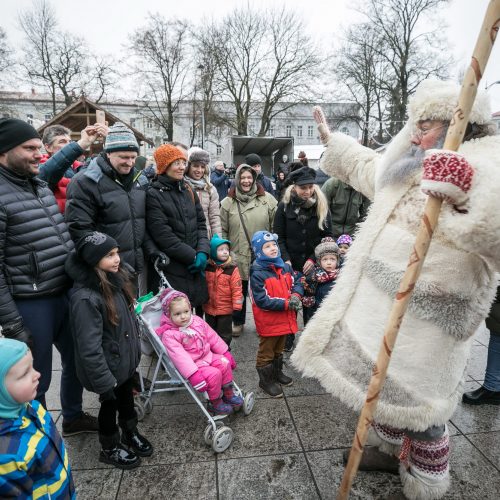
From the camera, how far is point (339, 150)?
2.35 metres

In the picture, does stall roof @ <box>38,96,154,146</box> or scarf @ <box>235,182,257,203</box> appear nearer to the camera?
scarf @ <box>235,182,257,203</box>

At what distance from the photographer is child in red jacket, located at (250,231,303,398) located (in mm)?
3146

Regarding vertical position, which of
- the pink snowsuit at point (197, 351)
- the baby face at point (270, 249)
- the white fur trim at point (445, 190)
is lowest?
the pink snowsuit at point (197, 351)

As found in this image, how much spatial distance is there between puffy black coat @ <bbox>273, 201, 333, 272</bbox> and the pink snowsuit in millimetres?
1431

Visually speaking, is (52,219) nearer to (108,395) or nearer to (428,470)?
(108,395)

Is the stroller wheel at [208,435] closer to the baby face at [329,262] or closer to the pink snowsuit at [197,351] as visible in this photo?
the pink snowsuit at [197,351]

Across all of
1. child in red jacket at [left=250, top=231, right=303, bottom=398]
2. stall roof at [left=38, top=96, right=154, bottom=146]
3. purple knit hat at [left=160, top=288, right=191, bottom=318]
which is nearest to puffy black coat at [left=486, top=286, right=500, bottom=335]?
child in red jacket at [left=250, top=231, right=303, bottom=398]

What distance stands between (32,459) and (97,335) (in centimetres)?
81

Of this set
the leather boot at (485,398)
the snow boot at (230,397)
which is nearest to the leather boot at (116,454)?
the snow boot at (230,397)

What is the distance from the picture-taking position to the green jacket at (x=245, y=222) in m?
4.38

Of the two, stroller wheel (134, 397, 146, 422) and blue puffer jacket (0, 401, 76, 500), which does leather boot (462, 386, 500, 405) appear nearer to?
stroller wheel (134, 397, 146, 422)

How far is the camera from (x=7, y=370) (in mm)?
1379

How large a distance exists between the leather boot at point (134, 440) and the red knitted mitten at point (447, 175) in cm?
236

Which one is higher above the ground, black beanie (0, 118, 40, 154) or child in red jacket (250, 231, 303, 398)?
black beanie (0, 118, 40, 154)
